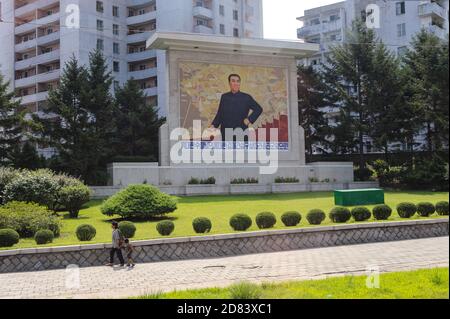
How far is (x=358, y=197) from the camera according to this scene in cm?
2038

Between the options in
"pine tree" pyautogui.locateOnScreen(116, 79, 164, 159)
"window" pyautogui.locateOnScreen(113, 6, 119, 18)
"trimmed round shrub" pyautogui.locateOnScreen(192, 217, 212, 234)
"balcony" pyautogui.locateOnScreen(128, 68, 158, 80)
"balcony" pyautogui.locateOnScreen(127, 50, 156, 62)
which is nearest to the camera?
"trimmed round shrub" pyautogui.locateOnScreen(192, 217, 212, 234)

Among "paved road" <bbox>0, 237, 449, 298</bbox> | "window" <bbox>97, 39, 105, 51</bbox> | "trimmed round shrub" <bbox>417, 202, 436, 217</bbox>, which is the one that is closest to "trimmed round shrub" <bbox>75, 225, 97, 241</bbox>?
"paved road" <bbox>0, 237, 449, 298</bbox>

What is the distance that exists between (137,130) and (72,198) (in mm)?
17803

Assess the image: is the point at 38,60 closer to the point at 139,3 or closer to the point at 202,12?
the point at 139,3

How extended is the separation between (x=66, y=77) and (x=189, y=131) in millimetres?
10342

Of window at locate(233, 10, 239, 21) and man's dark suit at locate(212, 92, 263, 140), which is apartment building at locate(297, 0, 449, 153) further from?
window at locate(233, 10, 239, 21)

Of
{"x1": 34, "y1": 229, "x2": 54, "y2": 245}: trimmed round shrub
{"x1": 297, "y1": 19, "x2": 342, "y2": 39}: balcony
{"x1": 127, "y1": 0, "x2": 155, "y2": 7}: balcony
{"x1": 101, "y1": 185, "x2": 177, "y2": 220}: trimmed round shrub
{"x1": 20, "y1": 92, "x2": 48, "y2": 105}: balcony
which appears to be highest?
{"x1": 127, "y1": 0, "x2": 155, "y2": 7}: balcony

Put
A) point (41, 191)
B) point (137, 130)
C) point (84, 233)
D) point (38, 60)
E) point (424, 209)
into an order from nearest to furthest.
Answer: point (84, 233) → point (424, 209) → point (41, 191) → point (137, 130) → point (38, 60)

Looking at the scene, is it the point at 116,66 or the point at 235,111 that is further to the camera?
the point at 116,66

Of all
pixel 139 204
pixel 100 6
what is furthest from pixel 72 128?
pixel 100 6

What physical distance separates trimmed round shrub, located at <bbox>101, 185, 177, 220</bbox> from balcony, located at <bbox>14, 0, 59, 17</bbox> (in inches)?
1621

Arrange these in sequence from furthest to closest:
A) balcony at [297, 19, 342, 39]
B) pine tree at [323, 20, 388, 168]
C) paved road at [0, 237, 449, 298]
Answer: balcony at [297, 19, 342, 39]
pine tree at [323, 20, 388, 168]
paved road at [0, 237, 449, 298]

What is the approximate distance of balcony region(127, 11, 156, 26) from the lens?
53.0 m

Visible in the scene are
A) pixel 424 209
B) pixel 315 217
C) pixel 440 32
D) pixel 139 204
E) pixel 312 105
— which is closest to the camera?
pixel 440 32
